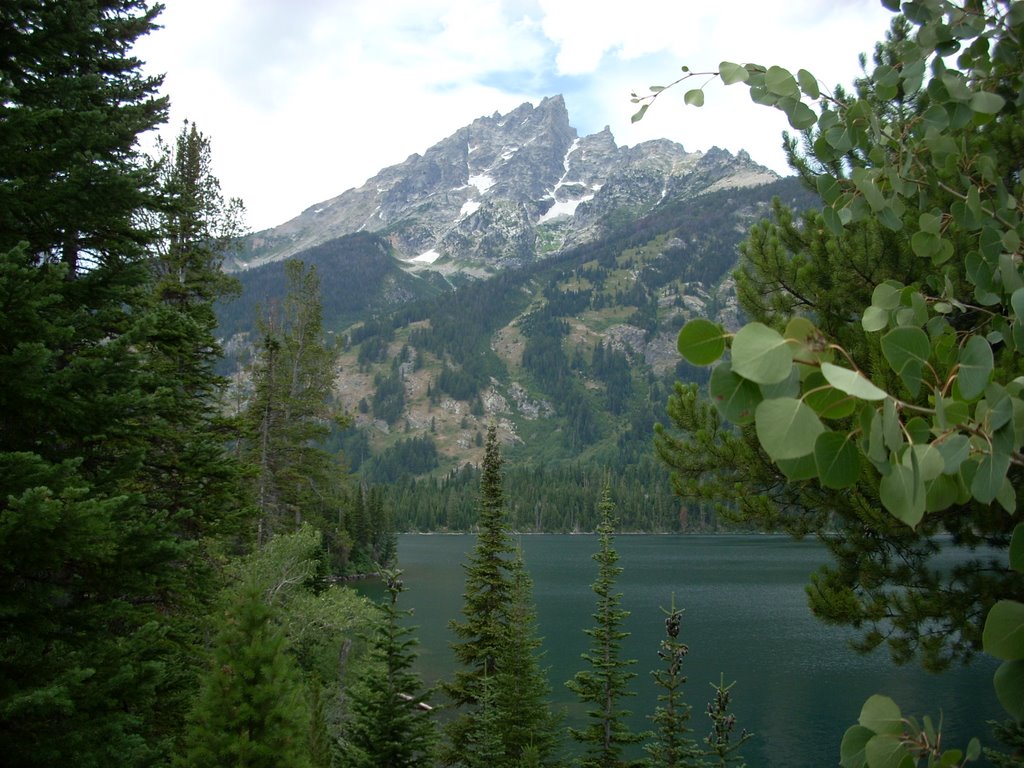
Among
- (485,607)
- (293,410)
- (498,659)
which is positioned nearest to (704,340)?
(498,659)

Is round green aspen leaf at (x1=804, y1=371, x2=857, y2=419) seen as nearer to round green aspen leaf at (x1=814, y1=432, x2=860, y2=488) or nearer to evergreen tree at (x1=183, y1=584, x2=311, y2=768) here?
round green aspen leaf at (x1=814, y1=432, x2=860, y2=488)

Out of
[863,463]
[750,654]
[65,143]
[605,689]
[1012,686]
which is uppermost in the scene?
[65,143]

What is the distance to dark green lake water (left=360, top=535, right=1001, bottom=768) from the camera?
29.0m

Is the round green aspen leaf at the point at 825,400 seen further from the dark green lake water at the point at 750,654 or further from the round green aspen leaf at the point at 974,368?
the dark green lake water at the point at 750,654

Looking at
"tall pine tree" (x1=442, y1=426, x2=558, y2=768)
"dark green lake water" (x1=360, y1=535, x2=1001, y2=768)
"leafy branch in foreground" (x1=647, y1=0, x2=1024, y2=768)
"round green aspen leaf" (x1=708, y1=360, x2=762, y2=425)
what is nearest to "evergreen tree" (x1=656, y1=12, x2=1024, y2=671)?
"leafy branch in foreground" (x1=647, y1=0, x2=1024, y2=768)

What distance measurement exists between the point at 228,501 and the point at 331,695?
14.9m

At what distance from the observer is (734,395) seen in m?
1.05

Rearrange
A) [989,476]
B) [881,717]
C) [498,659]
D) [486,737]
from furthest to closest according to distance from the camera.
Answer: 1. [498,659]
2. [486,737]
3. [881,717]
4. [989,476]

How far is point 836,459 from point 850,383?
0.22 meters

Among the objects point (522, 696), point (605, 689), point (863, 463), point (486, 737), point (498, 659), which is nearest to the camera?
point (863, 463)

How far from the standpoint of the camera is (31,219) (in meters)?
7.26

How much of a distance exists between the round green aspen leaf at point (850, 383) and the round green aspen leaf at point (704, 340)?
14cm

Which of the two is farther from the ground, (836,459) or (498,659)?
(836,459)

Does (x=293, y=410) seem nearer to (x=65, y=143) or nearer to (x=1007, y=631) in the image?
(x=65, y=143)
